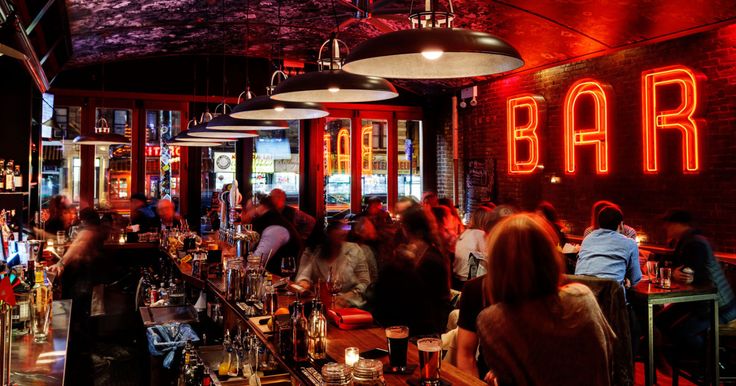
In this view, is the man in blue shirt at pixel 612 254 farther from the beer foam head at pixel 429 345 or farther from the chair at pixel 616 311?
the beer foam head at pixel 429 345

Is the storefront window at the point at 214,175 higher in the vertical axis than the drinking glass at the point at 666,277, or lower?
higher

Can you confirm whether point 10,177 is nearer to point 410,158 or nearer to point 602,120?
point 410,158

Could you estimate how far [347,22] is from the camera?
24.1ft

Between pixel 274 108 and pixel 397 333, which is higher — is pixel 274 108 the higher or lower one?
the higher one

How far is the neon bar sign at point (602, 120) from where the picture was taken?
603 centimetres

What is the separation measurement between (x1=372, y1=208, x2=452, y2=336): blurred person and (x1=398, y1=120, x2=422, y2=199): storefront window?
7564mm

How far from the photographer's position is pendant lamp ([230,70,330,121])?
3111mm

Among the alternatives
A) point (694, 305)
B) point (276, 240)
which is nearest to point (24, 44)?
point (276, 240)

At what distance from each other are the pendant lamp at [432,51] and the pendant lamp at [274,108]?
100cm

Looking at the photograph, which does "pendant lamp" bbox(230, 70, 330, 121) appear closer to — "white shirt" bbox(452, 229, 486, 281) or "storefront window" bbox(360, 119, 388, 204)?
"white shirt" bbox(452, 229, 486, 281)

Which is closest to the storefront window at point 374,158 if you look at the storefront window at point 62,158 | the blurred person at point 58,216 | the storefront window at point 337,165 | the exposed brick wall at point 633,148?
the storefront window at point 337,165

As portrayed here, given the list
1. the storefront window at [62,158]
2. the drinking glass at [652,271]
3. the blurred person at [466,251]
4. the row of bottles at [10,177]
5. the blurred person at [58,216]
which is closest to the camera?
the drinking glass at [652,271]

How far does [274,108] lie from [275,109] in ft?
0.41

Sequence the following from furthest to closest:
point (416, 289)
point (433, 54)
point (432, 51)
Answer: point (416, 289)
point (433, 54)
point (432, 51)
